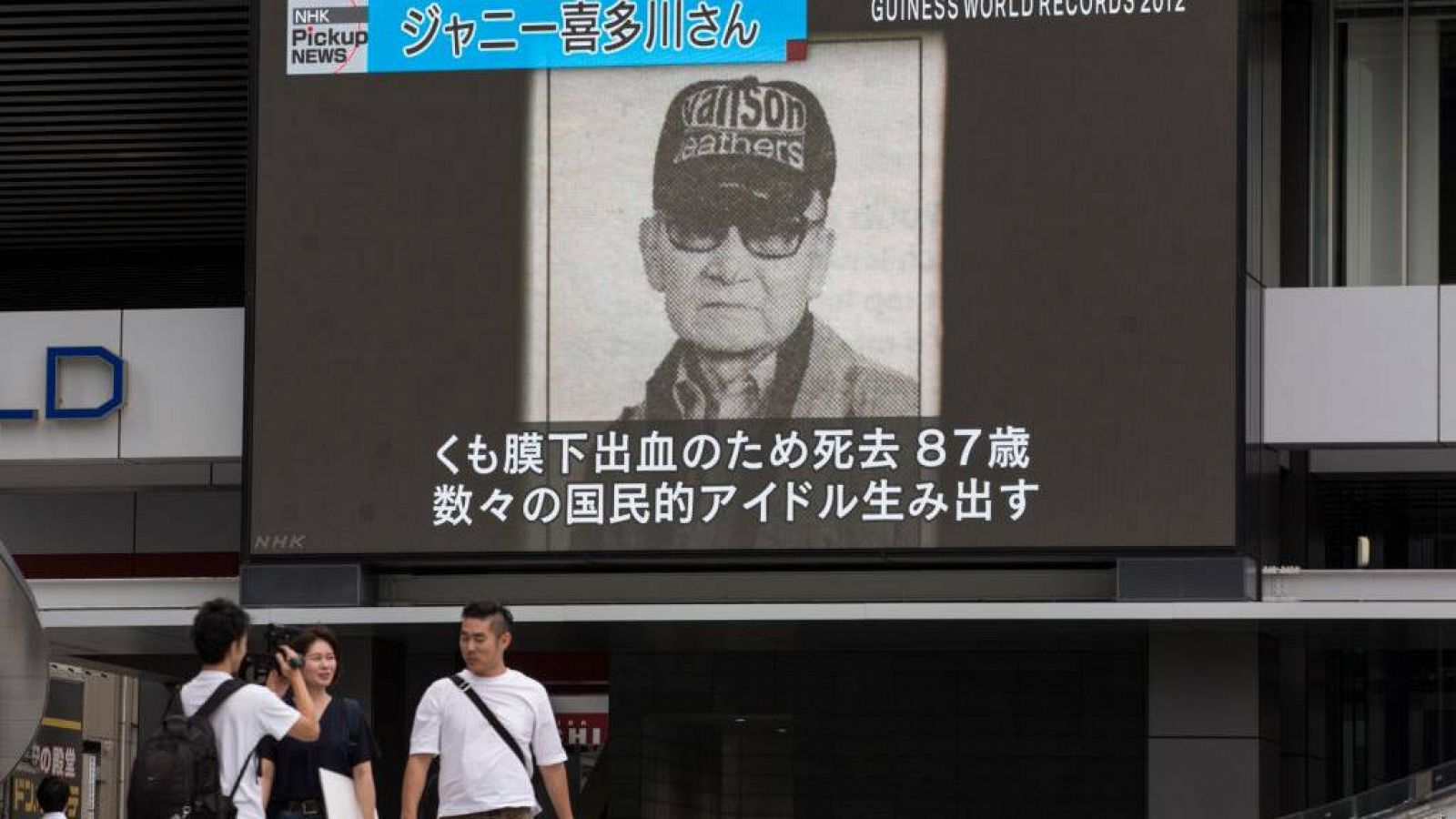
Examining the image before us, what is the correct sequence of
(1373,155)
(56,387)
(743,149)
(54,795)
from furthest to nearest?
1. (56,387)
2. (1373,155)
3. (743,149)
4. (54,795)

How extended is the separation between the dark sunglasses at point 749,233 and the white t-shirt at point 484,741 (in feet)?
28.8

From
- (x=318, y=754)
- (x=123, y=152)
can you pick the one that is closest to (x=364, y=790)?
(x=318, y=754)

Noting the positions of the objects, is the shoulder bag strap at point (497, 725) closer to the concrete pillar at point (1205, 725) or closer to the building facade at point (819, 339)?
the building facade at point (819, 339)

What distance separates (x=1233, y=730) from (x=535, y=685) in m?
9.72

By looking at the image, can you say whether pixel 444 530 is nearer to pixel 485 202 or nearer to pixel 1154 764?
pixel 485 202

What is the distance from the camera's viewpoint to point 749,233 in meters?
20.1

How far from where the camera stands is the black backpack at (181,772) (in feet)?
32.8

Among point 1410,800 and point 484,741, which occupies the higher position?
point 484,741

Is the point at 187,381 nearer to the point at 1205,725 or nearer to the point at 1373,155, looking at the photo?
the point at 1205,725

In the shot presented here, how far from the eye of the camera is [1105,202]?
19.8 m

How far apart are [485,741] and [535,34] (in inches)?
388

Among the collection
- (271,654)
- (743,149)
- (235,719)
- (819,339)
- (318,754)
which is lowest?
(318,754)

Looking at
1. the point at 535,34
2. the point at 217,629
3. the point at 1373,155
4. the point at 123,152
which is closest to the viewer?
the point at 217,629

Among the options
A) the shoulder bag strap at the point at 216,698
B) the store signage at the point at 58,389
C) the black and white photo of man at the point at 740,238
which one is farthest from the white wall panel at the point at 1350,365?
the shoulder bag strap at the point at 216,698
